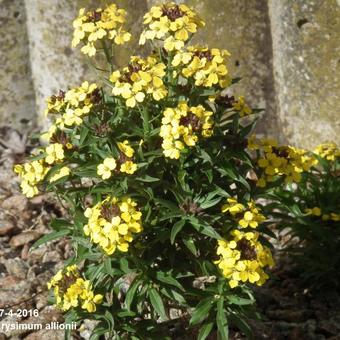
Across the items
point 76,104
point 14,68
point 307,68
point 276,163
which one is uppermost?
point 14,68

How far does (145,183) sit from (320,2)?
185 cm

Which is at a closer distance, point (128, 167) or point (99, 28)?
point (128, 167)

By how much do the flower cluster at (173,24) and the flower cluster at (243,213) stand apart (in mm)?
554

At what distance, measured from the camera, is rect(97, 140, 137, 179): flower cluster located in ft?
7.59

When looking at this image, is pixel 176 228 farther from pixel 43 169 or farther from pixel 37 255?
pixel 37 255

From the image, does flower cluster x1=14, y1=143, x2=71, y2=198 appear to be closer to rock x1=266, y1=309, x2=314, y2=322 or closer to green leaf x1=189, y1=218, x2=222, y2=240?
green leaf x1=189, y1=218, x2=222, y2=240

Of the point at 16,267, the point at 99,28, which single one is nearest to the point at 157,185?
the point at 99,28

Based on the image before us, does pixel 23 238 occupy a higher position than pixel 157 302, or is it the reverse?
pixel 23 238

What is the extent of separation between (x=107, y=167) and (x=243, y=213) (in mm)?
506

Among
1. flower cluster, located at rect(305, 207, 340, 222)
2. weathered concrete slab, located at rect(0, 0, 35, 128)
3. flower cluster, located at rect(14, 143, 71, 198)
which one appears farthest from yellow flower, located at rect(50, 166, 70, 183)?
weathered concrete slab, located at rect(0, 0, 35, 128)

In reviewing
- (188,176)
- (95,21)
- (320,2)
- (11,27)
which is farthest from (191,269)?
(11,27)

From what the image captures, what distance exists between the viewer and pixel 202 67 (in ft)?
8.04

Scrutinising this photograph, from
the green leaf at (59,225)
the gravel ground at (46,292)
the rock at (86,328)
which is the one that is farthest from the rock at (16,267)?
the green leaf at (59,225)

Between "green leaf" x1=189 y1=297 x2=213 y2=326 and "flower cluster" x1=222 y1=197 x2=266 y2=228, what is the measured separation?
281 mm
